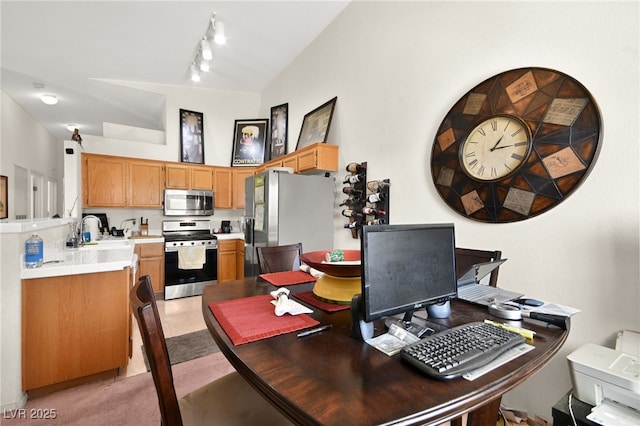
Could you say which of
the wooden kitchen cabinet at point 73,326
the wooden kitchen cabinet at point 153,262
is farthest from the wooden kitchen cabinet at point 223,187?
the wooden kitchen cabinet at point 73,326

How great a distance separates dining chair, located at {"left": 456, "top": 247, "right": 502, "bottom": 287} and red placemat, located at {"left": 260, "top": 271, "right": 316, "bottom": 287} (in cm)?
88

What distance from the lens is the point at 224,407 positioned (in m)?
1.06

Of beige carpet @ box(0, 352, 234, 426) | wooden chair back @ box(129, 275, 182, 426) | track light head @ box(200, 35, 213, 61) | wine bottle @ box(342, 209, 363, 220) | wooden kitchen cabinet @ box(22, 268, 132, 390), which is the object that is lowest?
beige carpet @ box(0, 352, 234, 426)

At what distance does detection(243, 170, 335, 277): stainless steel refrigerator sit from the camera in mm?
3203

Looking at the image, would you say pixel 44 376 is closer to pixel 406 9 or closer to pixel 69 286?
pixel 69 286

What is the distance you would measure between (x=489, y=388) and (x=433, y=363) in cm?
13

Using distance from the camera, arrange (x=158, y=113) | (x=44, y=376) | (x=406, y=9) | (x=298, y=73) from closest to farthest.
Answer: (x=44, y=376)
(x=406, y=9)
(x=298, y=73)
(x=158, y=113)

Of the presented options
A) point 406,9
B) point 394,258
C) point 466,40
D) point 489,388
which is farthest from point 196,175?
point 489,388

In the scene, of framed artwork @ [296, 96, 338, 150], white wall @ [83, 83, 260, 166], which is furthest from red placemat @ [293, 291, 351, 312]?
white wall @ [83, 83, 260, 166]

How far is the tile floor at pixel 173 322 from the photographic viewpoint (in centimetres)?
233

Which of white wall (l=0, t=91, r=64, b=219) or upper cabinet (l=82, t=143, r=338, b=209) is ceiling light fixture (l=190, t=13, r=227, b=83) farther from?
white wall (l=0, t=91, r=64, b=219)

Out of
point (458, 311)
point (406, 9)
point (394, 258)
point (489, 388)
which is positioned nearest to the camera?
point (489, 388)

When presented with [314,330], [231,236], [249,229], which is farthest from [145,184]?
[314,330]

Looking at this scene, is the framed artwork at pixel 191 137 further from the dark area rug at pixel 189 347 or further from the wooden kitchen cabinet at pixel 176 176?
the dark area rug at pixel 189 347
